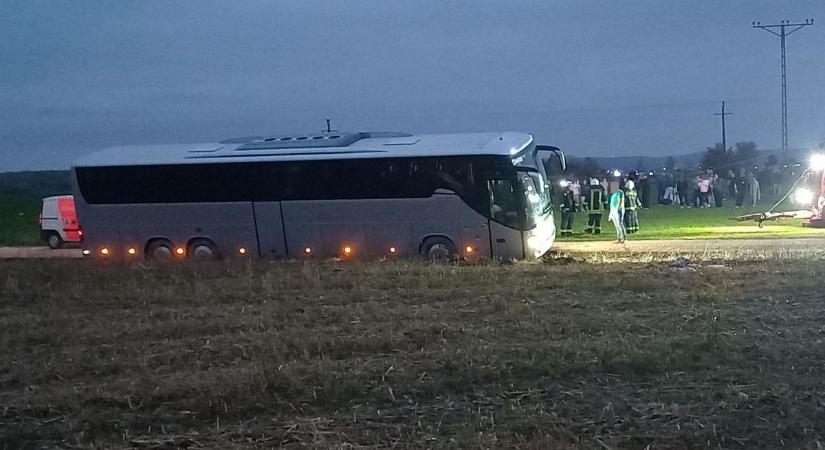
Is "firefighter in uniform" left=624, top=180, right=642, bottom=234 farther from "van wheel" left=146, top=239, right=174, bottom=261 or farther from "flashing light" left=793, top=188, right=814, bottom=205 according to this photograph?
"van wheel" left=146, top=239, right=174, bottom=261

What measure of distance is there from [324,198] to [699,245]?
895 centimetres

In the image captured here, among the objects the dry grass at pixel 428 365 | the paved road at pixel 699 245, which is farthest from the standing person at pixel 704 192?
the dry grass at pixel 428 365

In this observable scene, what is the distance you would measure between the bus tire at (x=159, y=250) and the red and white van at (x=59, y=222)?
7.87 m

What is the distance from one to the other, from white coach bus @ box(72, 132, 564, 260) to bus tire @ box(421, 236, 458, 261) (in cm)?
3

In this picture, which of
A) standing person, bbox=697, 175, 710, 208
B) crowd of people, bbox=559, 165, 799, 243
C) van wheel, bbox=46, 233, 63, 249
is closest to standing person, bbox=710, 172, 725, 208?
crowd of people, bbox=559, 165, 799, 243

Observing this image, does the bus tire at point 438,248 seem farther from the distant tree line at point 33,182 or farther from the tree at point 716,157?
the distant tree line at point 33,182

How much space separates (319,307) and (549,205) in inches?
429

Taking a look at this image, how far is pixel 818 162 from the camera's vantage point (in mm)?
28672

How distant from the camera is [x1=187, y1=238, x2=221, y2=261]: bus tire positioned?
23281 millimetres

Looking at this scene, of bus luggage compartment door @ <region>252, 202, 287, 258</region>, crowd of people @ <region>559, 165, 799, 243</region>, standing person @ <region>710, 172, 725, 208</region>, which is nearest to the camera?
bus luggage compartment door @ <region>252, 202, 287, 258</region>

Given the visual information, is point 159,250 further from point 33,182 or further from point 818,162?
point 33,182

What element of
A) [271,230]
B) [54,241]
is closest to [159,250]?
[271,230]

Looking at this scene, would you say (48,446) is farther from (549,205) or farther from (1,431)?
(549,205)

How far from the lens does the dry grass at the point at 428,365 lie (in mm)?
6566
